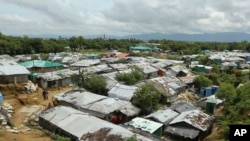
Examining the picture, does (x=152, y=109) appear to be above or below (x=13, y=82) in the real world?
below

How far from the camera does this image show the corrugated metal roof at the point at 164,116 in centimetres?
2301

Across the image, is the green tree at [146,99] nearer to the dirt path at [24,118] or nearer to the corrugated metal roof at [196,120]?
the corrugated metal roof at [196,120]

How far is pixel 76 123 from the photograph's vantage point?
1950 centimetres

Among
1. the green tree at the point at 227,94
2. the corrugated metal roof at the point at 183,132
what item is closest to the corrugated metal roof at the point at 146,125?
the corrugated metal roof at the point at 183,132

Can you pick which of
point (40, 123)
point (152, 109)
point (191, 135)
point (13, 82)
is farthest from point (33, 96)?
point (191, 135)

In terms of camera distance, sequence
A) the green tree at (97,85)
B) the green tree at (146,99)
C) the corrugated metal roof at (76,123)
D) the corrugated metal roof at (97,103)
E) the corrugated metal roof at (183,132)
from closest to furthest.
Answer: the corrugated metal roof at (76,123), the corrugated metal roof at (183,132), the corrugated metal roof at (97,103), the green tree at (146,99), the green tree at (97,85)

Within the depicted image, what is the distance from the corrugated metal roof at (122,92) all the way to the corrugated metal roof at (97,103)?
8.65 ft

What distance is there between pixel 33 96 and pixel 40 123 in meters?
7.29

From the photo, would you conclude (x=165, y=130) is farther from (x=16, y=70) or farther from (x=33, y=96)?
(x=16, y=70)

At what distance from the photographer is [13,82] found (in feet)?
94.3

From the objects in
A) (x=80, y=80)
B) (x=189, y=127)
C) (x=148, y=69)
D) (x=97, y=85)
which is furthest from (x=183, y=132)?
(x=148, y=69)

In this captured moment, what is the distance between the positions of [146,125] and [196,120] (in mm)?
4138

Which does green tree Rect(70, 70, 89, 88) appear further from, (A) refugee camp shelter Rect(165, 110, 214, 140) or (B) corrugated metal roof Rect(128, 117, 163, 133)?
(A) refugee camp shelter Rect(165, 110, 214, 140)

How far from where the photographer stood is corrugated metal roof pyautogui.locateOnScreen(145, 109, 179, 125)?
23.0m
